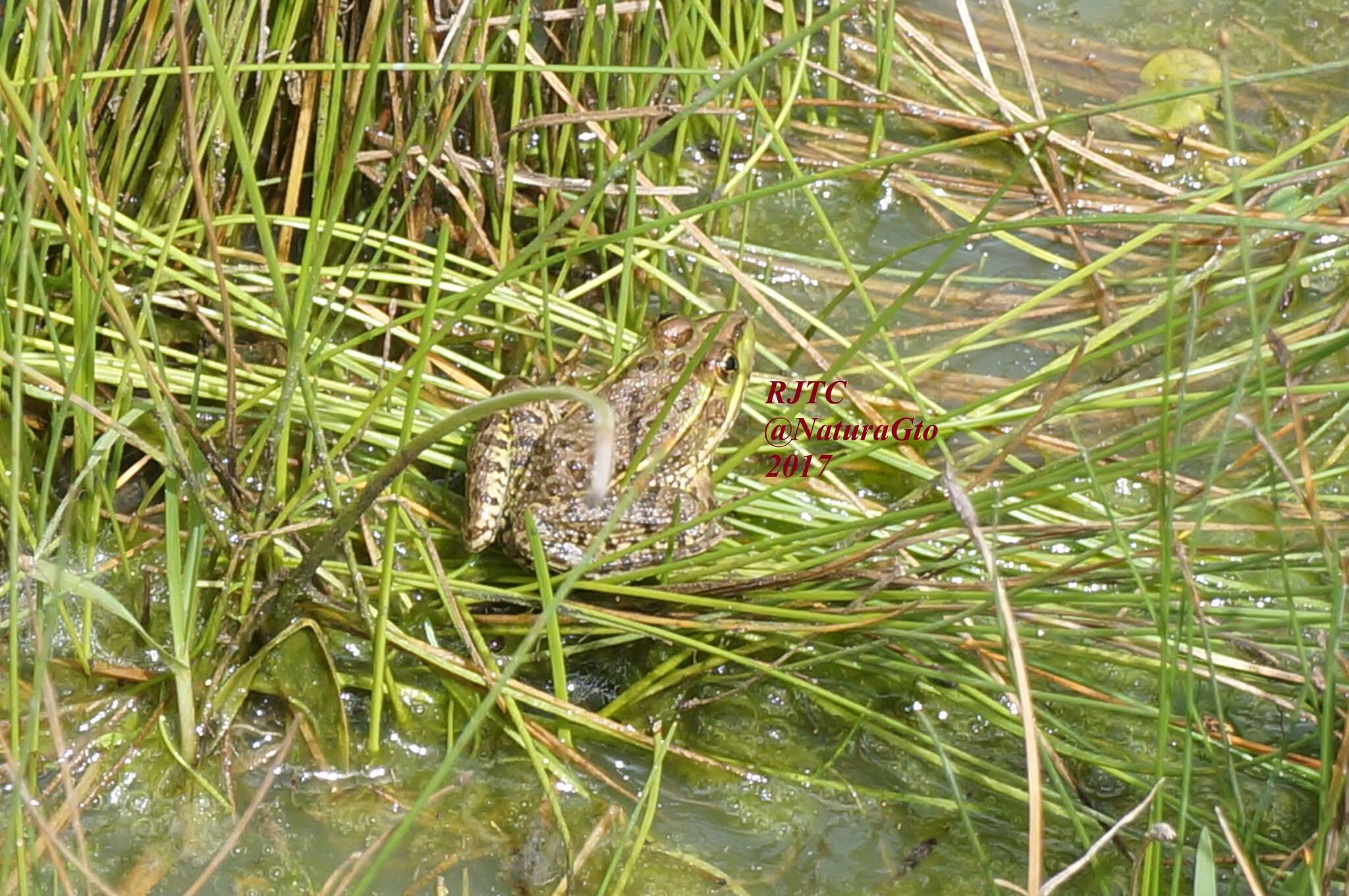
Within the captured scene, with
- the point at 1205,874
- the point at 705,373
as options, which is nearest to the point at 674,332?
the point at 705,373

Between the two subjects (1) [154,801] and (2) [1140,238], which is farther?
(2) [1140,238]

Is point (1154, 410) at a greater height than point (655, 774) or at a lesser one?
greater

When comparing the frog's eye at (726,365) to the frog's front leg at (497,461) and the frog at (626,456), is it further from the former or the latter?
the frog's front leg at (497,461)

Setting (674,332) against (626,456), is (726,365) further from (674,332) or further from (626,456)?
(626,456)

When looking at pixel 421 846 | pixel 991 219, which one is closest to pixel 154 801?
pixel 421 846

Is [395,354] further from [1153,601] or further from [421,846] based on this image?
[1153,601]

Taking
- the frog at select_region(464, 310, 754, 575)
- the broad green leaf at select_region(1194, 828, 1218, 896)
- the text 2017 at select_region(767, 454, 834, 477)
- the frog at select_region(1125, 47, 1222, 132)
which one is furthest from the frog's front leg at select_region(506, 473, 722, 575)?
the frog at select_region(1125, 47, 1222, 132)

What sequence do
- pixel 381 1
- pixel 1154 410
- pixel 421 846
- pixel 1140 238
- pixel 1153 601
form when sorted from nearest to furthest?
pixel 1153 601 < pixel 421 846 < pixel 381 1 < pixel 1140 238 < pixel 1154 410
